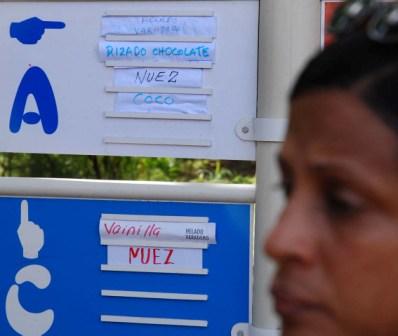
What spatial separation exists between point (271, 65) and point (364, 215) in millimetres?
2015

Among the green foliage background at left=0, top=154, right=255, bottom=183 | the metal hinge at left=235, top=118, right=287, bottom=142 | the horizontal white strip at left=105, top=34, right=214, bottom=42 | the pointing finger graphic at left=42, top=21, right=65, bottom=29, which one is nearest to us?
the metal hinge at left=235, top=118, right=287, bottom=142

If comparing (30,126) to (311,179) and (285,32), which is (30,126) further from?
(311,179)

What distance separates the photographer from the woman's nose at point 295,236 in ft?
3.70

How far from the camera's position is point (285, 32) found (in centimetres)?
308

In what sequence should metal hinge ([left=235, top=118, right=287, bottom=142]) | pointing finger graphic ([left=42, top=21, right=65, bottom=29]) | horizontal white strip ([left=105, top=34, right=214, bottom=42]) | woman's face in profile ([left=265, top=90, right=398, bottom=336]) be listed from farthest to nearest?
pointing finger graphic ([left=42, top=21, right=65, bottom=29])
horizontal white strip ([left=105, top=34, right=214, bottom=42])
metal hinge ([left=235, top=118, right=287, bottom=142])
woman's face in profile ([left=265, top=90, right=398, bottom=336])

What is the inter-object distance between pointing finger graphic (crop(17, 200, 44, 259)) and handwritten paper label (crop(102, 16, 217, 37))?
0.66m

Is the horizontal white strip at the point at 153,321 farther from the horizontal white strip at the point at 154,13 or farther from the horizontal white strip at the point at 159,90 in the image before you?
the horizontal white strip at the point at 154,13

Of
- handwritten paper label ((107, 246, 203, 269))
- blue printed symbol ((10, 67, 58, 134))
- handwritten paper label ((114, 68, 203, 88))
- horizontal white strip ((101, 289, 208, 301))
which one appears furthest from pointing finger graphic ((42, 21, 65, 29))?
horizontal white strip ((101, 289, 208, 301))

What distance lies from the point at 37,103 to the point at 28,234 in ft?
1.45

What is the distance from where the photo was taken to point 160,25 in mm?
3227

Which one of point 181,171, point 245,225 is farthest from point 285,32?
point 181,171

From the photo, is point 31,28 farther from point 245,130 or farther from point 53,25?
point 245,130

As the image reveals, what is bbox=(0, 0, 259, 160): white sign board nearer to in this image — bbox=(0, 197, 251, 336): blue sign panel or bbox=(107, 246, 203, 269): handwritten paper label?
bbox=(0, 197, 251, 336): blue sign panel

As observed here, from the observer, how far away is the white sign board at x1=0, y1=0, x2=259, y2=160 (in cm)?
320
